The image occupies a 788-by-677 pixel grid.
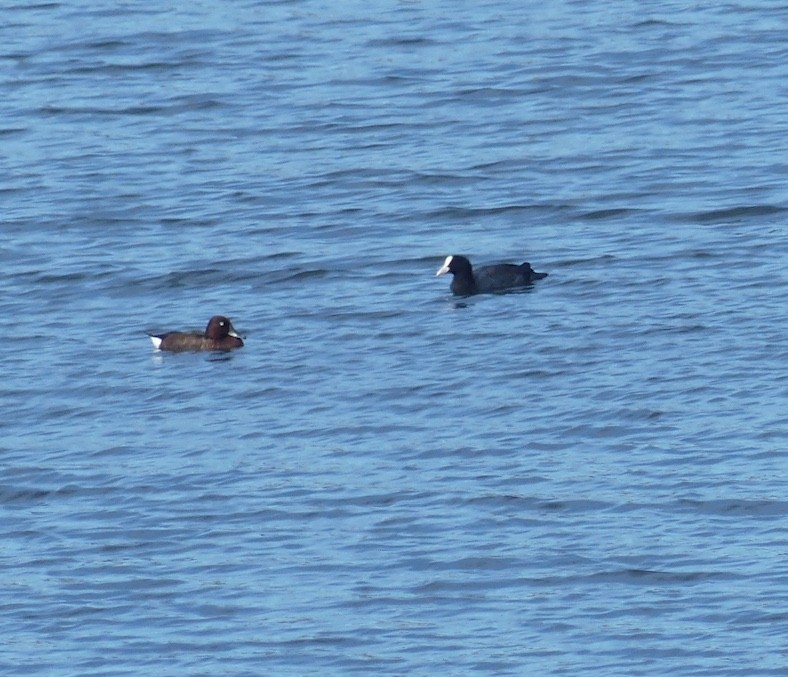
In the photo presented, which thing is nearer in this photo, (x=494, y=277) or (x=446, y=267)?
(x=494, y=277)

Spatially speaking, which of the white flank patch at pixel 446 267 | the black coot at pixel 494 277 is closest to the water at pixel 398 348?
the black coot at pixel 494 277

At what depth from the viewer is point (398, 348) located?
1825 cm

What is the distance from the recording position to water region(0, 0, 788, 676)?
41.0ft

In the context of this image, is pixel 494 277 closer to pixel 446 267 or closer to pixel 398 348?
pixel 446 267

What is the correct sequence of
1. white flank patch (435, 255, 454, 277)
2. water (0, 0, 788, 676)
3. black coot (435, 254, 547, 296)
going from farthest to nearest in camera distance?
1. white flank patch (435, 255, 454, 277)
2. black coot (435, 254, 547, 296)
3. water (0, 0, 788, 676)

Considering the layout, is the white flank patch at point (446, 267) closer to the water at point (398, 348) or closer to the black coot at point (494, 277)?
the black coot at point (494, 277)

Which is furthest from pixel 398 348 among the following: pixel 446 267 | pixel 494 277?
pixel 446 267

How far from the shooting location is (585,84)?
92.7ft

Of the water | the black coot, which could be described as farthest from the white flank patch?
the water

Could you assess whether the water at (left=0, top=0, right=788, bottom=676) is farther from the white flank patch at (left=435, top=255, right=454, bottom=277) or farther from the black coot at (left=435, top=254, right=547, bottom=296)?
the white flank patch at (left=435, top=255, right=454, bottom=277)

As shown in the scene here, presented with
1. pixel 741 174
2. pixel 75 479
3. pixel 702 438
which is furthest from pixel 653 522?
pixel 741 174

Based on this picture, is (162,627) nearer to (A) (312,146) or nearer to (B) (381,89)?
(A) (312,146)

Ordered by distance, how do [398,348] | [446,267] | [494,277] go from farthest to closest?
[446,267], [494,277], [398,348]

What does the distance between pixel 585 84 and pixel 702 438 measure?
1376 centimetres
